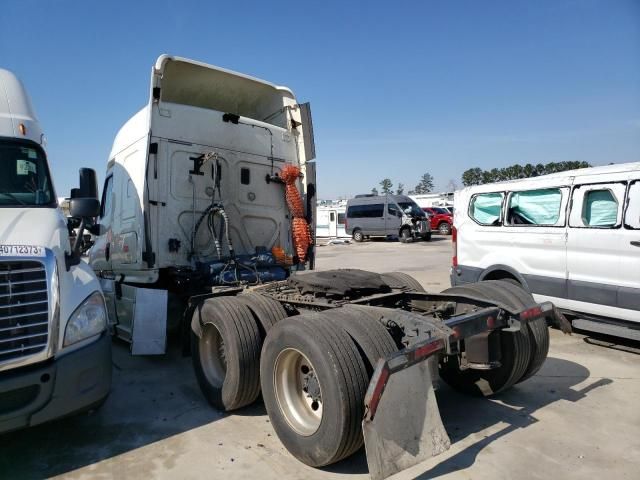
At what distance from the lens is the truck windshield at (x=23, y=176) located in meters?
4.11

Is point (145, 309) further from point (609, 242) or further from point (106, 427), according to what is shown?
point (609, 242)

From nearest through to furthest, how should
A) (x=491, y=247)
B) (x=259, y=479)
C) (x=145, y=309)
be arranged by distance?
1. (x=259, y=479)
2. (x=145, y=309)
3. (x=491, y=247)

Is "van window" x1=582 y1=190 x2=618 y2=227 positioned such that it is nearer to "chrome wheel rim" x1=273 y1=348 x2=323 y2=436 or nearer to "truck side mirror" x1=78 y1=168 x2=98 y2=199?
"chrome wheel rim" x1=273 y1=348 x2=323 y2=436

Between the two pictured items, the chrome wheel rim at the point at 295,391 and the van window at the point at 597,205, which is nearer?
the chrome wheel rim at the point at 295,391

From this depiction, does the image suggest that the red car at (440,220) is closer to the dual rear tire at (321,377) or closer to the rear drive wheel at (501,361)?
the rear drive wheel at (501,361)

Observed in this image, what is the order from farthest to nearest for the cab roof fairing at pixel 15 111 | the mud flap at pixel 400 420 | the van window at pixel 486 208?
the van window at pixel 486 208, the cab roof fairing at pixel 15 111, the mud flap at pixel 400 420

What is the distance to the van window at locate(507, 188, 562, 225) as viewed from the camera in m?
6.46

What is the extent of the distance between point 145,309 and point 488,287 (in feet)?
12.2

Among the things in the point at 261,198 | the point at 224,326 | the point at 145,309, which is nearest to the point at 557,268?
the point at 261,198

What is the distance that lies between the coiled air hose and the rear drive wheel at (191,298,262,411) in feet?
7.69

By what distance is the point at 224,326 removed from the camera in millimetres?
4172

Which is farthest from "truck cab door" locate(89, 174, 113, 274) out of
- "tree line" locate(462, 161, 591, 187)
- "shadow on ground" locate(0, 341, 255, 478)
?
"tree line" locate(462, 161, 591, 187)

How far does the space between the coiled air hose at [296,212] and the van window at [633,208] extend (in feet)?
13.3

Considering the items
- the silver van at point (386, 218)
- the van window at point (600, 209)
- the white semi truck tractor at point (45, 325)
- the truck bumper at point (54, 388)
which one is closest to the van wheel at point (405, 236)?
the silver van at point (386, 218)
